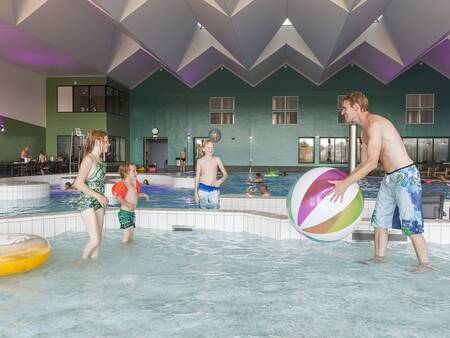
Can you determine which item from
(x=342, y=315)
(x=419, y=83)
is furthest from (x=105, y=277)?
(x=419, y=83)

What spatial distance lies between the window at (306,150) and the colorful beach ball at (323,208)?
24.3 metres

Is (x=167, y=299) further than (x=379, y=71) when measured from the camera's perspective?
No

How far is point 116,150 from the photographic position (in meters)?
26.4

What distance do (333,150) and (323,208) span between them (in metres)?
24.7

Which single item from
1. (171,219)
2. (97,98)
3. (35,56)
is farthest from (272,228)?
(97,98)

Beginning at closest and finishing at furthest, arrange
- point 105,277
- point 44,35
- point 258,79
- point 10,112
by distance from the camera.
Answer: point 105,277 < point 44,35 < point 10,112 < point 258,79

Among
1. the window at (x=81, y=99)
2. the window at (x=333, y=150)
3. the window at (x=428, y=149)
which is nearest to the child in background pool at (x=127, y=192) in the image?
the window at (x=81, y=99)

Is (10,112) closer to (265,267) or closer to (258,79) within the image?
(258,79)

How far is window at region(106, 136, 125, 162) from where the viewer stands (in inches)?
1002

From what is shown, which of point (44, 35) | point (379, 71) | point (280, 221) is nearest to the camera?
point (280, 221)

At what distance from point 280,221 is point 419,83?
2399cm

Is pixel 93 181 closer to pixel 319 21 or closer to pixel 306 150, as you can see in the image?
pixel 319 21

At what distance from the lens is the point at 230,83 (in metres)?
27.8

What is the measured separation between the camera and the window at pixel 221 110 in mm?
28125
